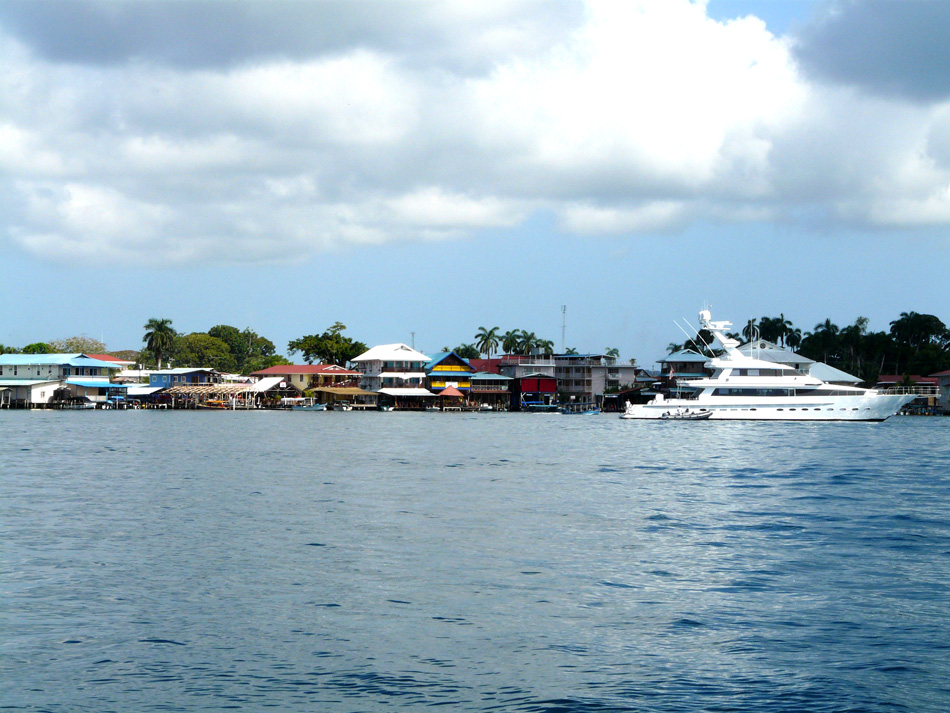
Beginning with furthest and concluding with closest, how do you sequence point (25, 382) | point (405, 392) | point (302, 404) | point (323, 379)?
point (323, 379) → point (302, 404) → point (405, 392) → point (25, 382)

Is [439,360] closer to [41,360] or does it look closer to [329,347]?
[329,347]

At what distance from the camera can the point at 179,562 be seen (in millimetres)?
13266

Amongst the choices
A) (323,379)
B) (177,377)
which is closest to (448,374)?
(323,379)

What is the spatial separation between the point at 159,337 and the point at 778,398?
7653cm

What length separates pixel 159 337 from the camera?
108625 mm

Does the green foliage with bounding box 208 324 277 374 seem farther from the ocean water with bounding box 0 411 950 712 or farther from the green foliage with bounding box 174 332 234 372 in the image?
the ocean water with bounding box 0 411 950 712

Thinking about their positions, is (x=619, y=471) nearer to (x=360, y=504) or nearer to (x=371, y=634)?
(x=360, y=504)

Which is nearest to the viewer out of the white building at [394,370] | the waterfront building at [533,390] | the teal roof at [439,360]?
the white building at [394,370]

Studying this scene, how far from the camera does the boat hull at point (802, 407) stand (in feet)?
201

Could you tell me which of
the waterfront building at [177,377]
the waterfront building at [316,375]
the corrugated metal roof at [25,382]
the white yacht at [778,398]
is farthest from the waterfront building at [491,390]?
the corrugated metal roof at [25,382]

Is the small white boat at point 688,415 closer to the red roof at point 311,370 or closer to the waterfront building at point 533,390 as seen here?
the waterfront building at point 533,390

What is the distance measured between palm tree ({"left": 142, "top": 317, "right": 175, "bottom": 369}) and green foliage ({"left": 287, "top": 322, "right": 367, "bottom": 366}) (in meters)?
15.2

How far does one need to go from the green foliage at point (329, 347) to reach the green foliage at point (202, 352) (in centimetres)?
1835

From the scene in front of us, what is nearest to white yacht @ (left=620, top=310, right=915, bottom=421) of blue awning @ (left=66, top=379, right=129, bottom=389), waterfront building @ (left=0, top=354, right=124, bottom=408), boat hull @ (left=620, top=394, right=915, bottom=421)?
boat hull @ (left=620, top=394, right=915, bottom=421)
